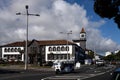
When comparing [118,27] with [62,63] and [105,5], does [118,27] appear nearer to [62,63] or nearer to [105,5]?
[105,5]

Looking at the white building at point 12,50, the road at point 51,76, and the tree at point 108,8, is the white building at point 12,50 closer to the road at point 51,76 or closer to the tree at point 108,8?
the road at point 51,76

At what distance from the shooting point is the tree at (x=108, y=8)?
15.3 metres

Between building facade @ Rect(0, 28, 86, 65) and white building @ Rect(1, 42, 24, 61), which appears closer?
building facade @ Rect(0, 28, 86, 65)

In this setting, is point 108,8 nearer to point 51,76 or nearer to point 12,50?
point 51,76

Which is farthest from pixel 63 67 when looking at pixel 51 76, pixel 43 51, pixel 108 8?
pixel 43 51

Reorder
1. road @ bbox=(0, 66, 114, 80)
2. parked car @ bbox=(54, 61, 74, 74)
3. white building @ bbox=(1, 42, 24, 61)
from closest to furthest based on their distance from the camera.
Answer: road @ bbox=(0, 66, 114, 80)
parked car @ bbox=(54, 61, 74, 74)
white building @ bbox=(1, 42, 24, 61)

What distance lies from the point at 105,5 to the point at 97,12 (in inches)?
20.4

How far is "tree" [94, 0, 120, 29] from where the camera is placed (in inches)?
604

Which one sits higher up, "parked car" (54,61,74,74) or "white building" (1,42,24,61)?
"white building" (1,42,24,61)

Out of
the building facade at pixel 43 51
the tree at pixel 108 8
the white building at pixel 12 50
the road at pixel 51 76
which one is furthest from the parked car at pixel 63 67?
the white building at pixel 12 50

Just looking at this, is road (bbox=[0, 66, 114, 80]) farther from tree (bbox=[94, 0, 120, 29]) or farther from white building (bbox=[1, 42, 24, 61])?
white building (bbox=[1, 42, 24, 61])

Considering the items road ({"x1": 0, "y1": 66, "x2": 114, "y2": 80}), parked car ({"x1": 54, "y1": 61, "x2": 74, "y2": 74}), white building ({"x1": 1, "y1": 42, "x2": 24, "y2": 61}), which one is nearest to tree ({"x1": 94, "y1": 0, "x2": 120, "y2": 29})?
road ({"x1": 0, "y1": 66, "x2": 114, "y2": 80})

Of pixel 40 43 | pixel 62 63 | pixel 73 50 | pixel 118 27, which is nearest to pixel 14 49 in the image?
pixel 40 43

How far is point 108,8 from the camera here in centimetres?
1540
